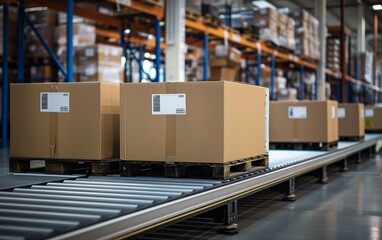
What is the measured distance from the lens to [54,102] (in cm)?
391

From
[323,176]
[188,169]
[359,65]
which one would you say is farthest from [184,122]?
[359,65]

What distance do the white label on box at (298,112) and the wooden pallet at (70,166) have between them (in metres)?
3.18

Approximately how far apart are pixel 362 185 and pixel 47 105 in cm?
409

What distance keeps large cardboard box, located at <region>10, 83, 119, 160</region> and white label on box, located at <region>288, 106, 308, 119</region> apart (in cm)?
317

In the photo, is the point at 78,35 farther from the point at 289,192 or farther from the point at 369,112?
the point at 369,112

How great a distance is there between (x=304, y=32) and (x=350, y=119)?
454cm

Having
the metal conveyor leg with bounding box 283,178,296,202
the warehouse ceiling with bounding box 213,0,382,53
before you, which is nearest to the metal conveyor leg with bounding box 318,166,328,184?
the metal conveyor leg with bounding box 283,178,296,202

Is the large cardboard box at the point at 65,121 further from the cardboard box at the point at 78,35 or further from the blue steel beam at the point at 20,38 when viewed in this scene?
the cardboard box at the point at 78,35

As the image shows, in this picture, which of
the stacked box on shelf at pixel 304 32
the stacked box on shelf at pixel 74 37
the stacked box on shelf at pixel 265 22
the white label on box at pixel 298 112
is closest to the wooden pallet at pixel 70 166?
the white label on box at pixel 298 112

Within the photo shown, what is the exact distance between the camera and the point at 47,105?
3916 mm

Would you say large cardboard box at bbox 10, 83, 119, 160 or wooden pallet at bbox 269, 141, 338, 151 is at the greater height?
large cardboard box at bbox 10, 83, 119, 160

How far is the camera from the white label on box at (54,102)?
388 cm

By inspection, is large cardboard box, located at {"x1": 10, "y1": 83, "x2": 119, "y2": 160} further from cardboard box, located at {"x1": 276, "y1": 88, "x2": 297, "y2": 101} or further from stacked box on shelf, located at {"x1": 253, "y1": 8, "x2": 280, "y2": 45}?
cardboard box, located at {"x1": 276, "y1": 88, "x2": 297, "y2": 101}

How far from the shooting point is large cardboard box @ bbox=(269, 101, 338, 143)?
654cm
